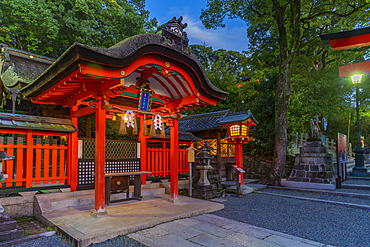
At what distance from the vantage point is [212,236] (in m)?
4.43

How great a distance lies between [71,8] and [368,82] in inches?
1075

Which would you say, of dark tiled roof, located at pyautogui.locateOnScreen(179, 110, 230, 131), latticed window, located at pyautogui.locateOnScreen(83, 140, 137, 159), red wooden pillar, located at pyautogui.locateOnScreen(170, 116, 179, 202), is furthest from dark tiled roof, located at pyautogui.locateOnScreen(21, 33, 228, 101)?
dark tiled roof, located at pyautogui.locateOnScreen(179, 110, 230, 131)

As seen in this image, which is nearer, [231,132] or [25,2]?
[231,132]

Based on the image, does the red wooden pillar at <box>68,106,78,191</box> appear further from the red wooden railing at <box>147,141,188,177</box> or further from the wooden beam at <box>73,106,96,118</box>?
the red wooden railing at <box>147,141,188,177</box>

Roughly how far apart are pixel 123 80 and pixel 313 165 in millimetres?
10092

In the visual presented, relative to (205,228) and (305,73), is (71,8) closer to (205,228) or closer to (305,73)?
(205,228)

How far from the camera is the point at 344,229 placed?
5039 mm

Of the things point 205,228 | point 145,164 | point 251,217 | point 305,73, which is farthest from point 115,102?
point 305,73

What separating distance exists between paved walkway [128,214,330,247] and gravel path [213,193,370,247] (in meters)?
0.47

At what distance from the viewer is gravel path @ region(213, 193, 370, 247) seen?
4602 millimetres

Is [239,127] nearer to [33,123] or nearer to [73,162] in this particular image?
[73,162]

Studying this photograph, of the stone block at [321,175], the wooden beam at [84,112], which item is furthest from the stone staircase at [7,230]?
the stone block at [321,175]

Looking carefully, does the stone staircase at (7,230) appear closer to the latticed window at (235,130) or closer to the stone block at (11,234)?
the stone block at (11,234)

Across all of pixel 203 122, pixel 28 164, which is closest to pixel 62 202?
pixel 28 164
